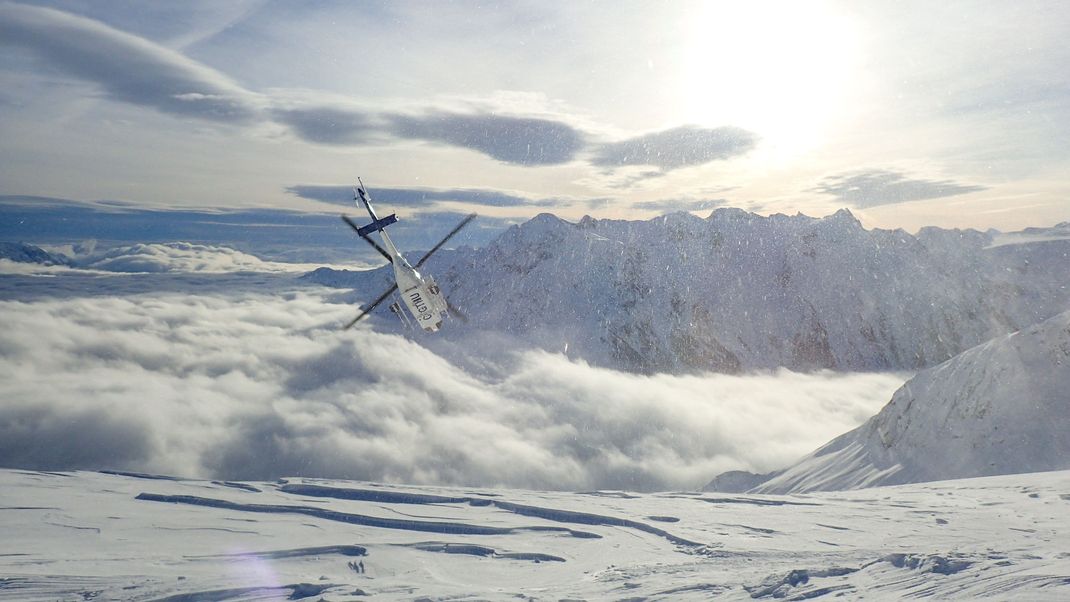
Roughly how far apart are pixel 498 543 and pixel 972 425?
68821 mm

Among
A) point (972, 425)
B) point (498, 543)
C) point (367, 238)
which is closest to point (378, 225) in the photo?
point (367, 238)

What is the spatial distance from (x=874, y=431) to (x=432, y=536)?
7595 cm

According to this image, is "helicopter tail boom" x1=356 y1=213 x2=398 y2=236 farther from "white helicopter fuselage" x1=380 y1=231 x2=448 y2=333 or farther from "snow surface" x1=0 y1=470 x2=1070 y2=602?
"snow surface" x1=0 y1=470 x2=1070 y2=602

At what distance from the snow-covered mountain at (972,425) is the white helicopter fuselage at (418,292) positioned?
57619mm

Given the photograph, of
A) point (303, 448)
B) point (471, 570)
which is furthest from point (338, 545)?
point (303, 448)

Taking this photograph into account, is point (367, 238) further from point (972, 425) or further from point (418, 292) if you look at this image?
point (972, 425)

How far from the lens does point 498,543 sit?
16.4 meters

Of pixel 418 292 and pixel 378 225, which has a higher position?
pixel 378 225

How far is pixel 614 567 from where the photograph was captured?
1448 cm

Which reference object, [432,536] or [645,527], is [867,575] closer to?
[645,527]

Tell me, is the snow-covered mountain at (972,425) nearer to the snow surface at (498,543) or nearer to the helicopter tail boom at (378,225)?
the snow surface at (498,543)

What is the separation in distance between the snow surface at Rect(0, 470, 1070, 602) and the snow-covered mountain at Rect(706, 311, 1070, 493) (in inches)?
1668

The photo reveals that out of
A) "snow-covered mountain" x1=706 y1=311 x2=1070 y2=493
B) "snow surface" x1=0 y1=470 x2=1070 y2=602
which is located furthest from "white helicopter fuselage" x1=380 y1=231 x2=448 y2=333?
"snow-covered mountain" x1=706 y1=311 x2=1070 y2=493

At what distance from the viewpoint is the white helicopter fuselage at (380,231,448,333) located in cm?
2989
